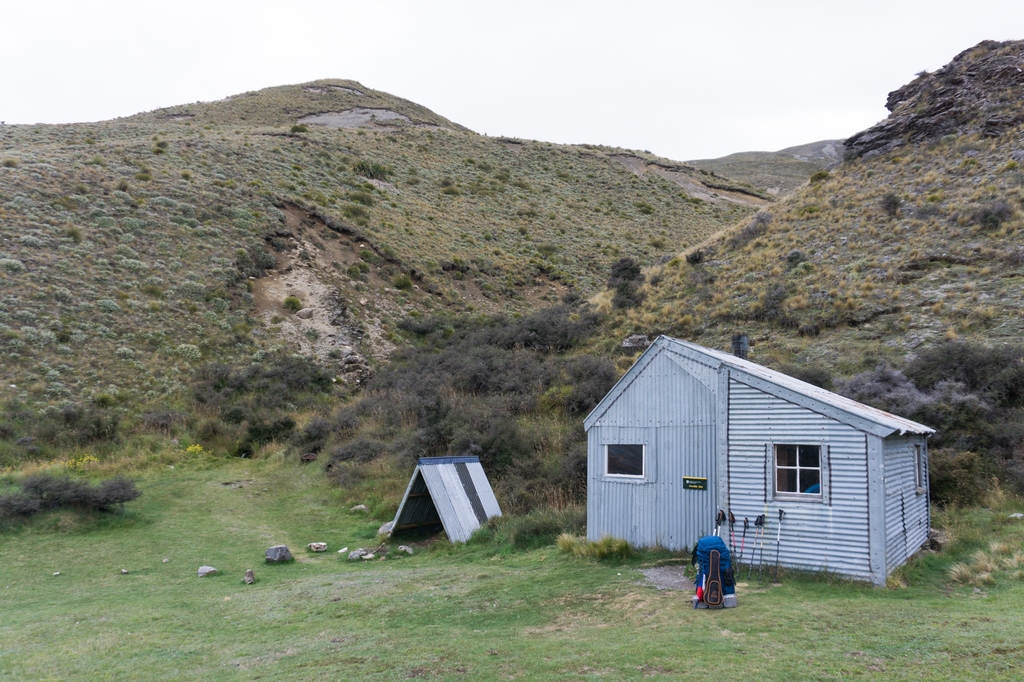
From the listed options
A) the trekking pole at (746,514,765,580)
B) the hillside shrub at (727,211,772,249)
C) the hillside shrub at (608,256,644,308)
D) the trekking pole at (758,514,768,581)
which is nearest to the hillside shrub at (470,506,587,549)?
the trekking pole at (746,514,765,580)

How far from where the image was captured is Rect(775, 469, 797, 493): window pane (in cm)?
1018

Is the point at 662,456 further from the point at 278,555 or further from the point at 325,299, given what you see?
the point at 325,299

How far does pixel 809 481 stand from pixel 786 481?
1.13 feet

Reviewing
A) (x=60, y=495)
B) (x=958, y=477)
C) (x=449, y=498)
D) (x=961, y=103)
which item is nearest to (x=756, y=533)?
(x=958, y=477)

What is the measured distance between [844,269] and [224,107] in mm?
56892

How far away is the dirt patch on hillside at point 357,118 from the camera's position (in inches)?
2530

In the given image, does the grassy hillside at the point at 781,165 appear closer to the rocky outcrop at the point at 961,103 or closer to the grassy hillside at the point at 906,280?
the rocky outcrop at the point at 961,103

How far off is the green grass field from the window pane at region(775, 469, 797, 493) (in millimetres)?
1308

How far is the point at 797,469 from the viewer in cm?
1009

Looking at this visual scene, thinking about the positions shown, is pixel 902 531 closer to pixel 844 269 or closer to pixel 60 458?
pixel 844 269

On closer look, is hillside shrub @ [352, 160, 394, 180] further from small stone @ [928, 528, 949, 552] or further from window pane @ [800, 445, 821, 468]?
small stone @ [928, 528, 949, 552]

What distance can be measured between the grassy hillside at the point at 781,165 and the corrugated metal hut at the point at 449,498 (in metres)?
71.2

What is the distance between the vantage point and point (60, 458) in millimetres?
18484

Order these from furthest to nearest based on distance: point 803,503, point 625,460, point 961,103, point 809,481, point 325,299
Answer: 1. point 961,103
2. point 325,299
3. point 625,460
4. point 809,481
5. point 803,503
